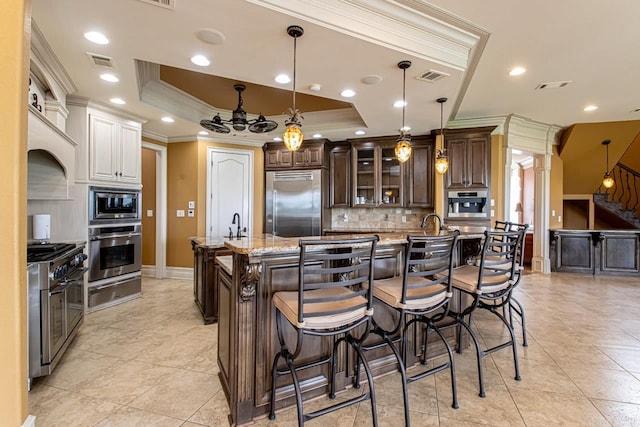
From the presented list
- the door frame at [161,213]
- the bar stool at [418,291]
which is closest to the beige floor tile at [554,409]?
the bar stool at [418,291]

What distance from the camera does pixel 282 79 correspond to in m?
3.14

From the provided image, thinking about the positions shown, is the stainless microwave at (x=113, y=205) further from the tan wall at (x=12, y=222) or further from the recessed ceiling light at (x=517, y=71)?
the recessed ceiling light at (x=517, y=71)

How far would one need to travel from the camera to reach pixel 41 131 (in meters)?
2.36

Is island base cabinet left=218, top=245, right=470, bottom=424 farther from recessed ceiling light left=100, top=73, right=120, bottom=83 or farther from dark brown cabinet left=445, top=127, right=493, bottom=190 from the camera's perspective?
dark brown cabinet left=445, top=127, right=493, bottom=190

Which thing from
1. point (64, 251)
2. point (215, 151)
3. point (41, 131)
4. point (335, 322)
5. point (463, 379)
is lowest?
point (463, 379)

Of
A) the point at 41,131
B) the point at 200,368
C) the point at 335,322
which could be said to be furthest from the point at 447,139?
the point at 41,131

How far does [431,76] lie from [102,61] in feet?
10.3

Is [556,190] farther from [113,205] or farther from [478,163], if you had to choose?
[113,205]

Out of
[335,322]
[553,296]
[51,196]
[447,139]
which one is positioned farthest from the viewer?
[447,139]

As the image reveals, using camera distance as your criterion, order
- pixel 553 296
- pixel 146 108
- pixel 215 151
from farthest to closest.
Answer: pixel 215 151 → pixel 553 296 → pixel 146 108

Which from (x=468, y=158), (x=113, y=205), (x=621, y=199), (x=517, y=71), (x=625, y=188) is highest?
(x=517, y=71)

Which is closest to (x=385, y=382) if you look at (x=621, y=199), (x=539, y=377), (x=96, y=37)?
(x=539, y=377)

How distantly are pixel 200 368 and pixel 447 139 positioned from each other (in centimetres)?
493

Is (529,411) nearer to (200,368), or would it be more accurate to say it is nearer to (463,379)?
(463,379)
